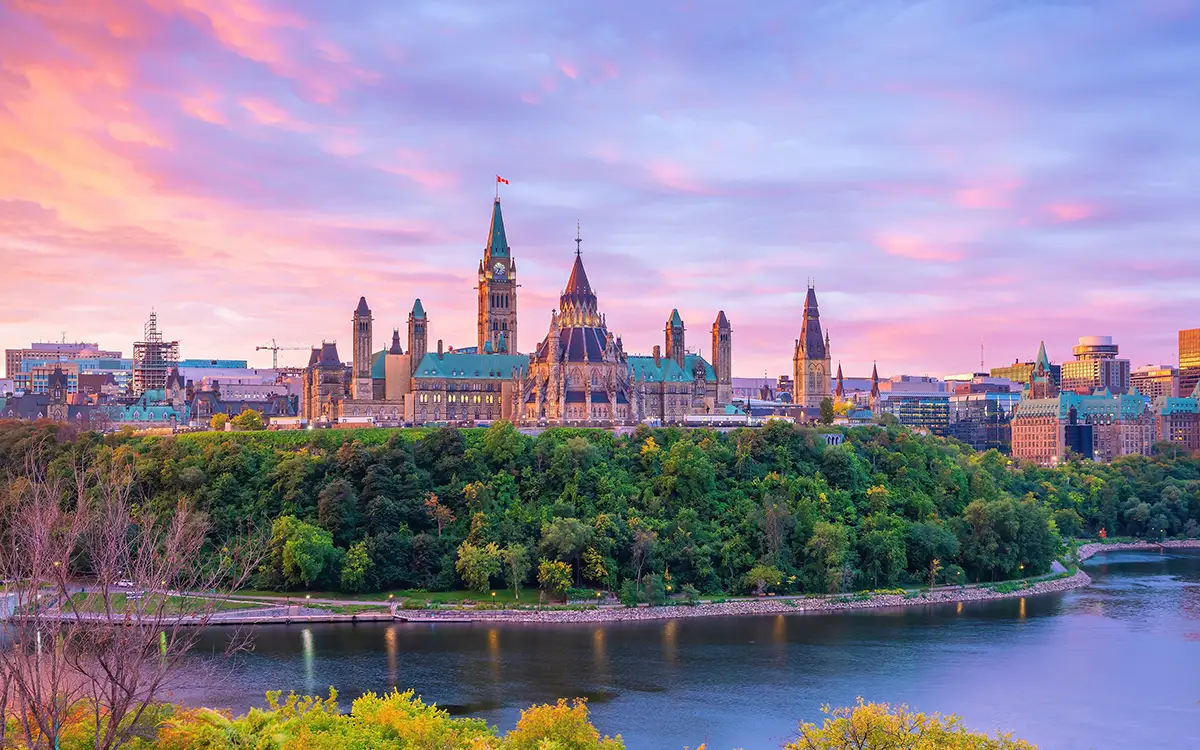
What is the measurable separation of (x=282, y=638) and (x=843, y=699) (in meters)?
38.5

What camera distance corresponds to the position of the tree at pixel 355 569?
91500mm

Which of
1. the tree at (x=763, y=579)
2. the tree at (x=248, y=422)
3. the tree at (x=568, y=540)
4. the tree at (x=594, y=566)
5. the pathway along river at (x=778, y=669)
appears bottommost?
the pathway along river at (x=778, y=669)

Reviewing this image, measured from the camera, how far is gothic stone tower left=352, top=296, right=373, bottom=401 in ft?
468

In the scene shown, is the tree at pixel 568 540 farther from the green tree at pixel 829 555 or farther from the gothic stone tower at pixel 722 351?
the gothic stone tower at pixel 722 351

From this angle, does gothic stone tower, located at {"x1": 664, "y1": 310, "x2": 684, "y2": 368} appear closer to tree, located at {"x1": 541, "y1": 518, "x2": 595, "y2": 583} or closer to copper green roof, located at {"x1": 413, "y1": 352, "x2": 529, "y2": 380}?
copper green roof, located at {"x1": 413, "y1": 352, "x2": 529, "y2": 380}

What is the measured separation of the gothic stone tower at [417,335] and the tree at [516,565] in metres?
55.4

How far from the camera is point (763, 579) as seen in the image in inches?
3686

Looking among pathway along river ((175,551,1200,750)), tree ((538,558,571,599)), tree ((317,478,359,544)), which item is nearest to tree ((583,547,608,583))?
tree ((538,558,571,599))

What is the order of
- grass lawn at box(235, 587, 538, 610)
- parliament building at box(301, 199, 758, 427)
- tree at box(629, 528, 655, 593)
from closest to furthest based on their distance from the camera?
grass lawn at box(235, 587, 538, 610) → tree at box(629, 528, 655, 593) → parliament building at box(301, 199, 758, 427)

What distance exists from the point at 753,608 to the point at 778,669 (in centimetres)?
2035

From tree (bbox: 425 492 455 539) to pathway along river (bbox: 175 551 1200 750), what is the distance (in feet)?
49.9

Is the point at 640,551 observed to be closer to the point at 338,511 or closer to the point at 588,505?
Result: the point at 588,505

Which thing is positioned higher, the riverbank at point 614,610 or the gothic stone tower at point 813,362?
the gothic stone tower at point 813,362

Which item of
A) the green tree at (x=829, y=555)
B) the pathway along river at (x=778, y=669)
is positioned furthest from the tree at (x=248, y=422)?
the green tree at (x=829, y=555)
